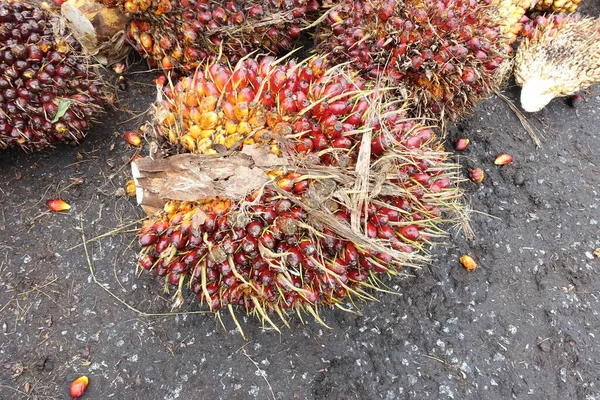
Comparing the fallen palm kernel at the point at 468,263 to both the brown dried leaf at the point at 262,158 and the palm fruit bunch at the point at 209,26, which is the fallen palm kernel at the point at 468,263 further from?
the palm fruit bunch at the point at 209,26

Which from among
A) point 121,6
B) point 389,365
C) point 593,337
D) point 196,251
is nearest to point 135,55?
point 121,6

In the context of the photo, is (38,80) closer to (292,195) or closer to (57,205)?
(57,205)

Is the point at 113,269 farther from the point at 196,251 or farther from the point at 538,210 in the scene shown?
the point at 538,210

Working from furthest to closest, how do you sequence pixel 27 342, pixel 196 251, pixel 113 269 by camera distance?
1. pixel 113 269
2. pixel 27 342
3. pixel 196 251

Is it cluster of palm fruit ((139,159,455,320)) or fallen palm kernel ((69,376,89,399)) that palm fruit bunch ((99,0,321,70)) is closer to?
cluster of palm fruit ((139,159,455,320))

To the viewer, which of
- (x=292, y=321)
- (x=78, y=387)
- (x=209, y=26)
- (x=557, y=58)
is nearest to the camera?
(x=78, y=387)

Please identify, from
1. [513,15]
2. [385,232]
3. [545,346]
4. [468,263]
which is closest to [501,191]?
[468,263]

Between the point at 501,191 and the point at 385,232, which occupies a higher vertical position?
the point at 385,232
